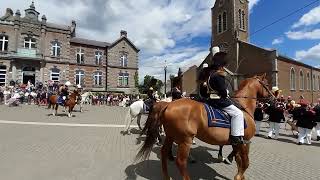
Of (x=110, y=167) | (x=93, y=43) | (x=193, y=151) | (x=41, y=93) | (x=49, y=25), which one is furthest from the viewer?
(x=93, y=43)

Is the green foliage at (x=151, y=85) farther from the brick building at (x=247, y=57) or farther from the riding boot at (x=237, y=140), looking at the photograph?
the brick building at (x=247, y=57)

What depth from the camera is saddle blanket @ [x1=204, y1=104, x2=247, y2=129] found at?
566 cm

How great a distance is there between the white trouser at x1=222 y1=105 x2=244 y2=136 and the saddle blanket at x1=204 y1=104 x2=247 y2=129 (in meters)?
0.09

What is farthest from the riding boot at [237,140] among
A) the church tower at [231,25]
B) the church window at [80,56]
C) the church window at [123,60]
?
the church window at [123,60]

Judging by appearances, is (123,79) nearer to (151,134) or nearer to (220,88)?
(151,134)

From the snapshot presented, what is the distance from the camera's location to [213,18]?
48438 mm

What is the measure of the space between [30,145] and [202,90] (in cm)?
624

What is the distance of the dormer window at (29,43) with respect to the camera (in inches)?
Result: 1594

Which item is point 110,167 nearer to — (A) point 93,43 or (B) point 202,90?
(B) point 202,90

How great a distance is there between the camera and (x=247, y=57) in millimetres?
41625

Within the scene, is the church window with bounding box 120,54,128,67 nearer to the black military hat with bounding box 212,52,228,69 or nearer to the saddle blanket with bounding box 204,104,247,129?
the black military hat with bounding box 212,52,228,69

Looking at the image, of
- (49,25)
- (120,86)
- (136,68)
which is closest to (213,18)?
(136,68)

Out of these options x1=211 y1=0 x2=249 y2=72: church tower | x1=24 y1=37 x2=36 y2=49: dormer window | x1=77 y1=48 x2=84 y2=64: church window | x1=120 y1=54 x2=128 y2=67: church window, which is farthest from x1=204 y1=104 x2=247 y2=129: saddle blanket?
x1=120 y1=54 x2=128 y2=67: church window

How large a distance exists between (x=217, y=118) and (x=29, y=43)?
4118cm
